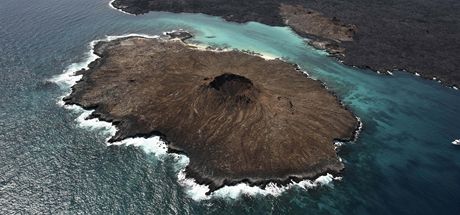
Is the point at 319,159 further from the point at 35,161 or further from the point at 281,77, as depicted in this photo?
the point at 35,161

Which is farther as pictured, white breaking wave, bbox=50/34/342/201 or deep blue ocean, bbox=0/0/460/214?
white breaking wave, bbox=50/34/342/201

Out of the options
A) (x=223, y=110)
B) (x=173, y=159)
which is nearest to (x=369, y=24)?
(x=223, y=110)

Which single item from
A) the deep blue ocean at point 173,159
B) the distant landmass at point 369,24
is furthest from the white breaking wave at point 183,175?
the distant landmass at point 369,24

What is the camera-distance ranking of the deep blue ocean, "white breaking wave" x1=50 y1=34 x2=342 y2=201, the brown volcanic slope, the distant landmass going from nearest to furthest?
the deep blue ocean
"white breaking wave" x1=50 y1=34 x2=342 y2=201
the brown volcanic slope
the distant landmass

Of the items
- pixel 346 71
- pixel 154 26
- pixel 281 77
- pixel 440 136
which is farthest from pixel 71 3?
pixel 440 136

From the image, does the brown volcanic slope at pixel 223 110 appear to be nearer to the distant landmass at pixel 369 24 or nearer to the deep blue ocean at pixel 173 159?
the deep blue ocean at pixel 173 159

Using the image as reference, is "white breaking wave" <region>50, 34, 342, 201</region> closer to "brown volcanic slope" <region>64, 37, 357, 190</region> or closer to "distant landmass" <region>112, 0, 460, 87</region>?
"brown volcanic slope" <region>64, 37, 357, 190</region>

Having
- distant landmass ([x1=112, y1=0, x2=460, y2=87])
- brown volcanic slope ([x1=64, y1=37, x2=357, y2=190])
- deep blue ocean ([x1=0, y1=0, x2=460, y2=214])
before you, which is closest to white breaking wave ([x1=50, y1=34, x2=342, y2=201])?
deep blue ocean ([x1=0, y1=0, x2=460, y2=214])
